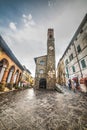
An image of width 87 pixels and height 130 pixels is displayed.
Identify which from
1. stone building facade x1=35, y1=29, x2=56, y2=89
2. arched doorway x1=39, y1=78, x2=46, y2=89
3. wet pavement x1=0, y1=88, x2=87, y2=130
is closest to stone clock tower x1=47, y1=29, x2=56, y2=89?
stone building facade x1=35, y1=29, x2=56, y2=89

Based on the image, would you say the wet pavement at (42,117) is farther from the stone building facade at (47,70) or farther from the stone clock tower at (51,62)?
the stone building facade at (47,70)

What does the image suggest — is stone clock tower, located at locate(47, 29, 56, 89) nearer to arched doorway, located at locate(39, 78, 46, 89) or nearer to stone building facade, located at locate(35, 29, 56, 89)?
stone building facade, located at locate(35, 29, 56, 89)

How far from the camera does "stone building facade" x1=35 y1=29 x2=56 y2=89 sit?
19.2m

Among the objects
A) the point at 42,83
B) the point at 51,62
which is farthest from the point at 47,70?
the point at 42,83

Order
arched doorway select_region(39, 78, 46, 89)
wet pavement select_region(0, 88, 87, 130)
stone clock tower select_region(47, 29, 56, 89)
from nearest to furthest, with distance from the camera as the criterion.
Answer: wet pavement select_region(0, 88, 87, 130), stone clock tower select_region(47, 29, 56, 89), arched doorway select_region(39, 78, 46, 89)

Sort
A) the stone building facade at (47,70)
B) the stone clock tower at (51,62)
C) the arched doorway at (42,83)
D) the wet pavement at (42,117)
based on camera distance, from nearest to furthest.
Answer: the wet pavement at (42,117), the stone clock tower at (51,62), the stone building facade at (47,70), the arched doorway at (42,83)

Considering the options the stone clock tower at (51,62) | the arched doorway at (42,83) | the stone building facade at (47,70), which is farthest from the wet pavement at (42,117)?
the arched doorway at (42,83)

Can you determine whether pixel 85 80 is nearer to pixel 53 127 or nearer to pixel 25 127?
pixel 53 127

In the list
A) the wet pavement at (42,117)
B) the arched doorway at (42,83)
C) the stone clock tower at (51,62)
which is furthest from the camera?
the arched doorway at (42,83)

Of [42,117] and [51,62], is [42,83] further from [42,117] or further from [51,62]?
[42,117]

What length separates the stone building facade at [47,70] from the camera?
19.2 metres

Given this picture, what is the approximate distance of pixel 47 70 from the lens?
1988 cm

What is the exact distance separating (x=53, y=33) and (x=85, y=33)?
1512 cm

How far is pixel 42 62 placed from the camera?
893 inches
